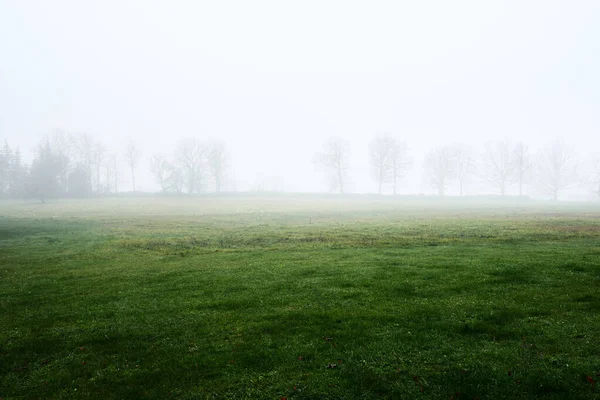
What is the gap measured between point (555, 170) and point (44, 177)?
150m

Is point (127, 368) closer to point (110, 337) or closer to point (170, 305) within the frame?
point (110, 337)

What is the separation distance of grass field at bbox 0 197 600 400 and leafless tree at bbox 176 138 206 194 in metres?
99.6

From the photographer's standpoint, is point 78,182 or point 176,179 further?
point 176,179

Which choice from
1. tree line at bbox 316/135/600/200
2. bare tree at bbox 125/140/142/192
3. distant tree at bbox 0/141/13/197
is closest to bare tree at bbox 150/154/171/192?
bare tree at bbox 125/140/142/192

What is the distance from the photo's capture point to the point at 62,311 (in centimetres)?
1437

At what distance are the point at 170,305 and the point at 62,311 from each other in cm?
419

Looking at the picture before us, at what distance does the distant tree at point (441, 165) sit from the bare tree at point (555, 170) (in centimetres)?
2987

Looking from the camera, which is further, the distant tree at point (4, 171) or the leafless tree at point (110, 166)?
the leafless tree at point (110, 166)

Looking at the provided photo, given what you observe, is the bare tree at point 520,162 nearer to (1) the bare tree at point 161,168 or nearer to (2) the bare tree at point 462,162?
(2) the bare tree at point 462,162

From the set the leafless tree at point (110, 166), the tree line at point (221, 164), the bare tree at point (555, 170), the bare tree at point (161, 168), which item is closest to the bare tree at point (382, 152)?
the tree line at point (221, 164)

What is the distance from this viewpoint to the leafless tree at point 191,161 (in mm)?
120575

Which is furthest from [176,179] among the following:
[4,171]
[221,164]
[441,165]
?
[441,165]

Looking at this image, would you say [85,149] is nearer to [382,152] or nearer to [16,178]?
[16,178]

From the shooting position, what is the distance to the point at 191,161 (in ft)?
399
